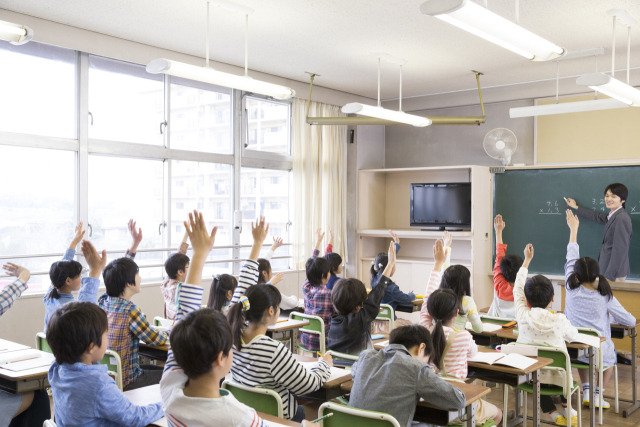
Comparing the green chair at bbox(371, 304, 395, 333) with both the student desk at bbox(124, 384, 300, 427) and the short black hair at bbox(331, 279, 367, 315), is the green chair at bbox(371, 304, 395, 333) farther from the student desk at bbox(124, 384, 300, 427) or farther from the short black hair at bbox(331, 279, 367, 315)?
the student desk at bbox(124, 384, 300, 427)

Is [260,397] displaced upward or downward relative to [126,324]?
downward

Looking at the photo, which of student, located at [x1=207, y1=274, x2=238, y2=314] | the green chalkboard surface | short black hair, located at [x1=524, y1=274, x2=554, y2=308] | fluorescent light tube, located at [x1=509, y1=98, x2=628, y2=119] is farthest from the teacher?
student, located at [x1=207, y1=274, x2=238, y2=314]

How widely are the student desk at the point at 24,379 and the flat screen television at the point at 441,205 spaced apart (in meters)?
5.75

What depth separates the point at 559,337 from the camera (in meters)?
3.82

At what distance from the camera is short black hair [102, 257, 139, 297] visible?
3385mm

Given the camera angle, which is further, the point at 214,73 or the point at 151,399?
the point at 214,73

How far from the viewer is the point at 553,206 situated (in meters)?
7.05

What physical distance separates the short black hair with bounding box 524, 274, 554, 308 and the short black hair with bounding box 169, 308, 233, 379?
2801 millimetres

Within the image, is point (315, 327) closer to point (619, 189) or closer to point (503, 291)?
point (503, 291)

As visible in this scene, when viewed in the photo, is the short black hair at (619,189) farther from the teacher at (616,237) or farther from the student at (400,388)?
the student at (400,388)

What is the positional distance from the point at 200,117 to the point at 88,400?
4.80 meters

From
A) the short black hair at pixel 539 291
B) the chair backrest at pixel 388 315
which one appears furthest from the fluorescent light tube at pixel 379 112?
the short black hair at pixel 539 291

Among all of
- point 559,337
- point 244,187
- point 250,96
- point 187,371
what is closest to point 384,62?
point 250,96

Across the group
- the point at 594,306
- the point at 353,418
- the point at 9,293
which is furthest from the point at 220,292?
the point at 594,306
